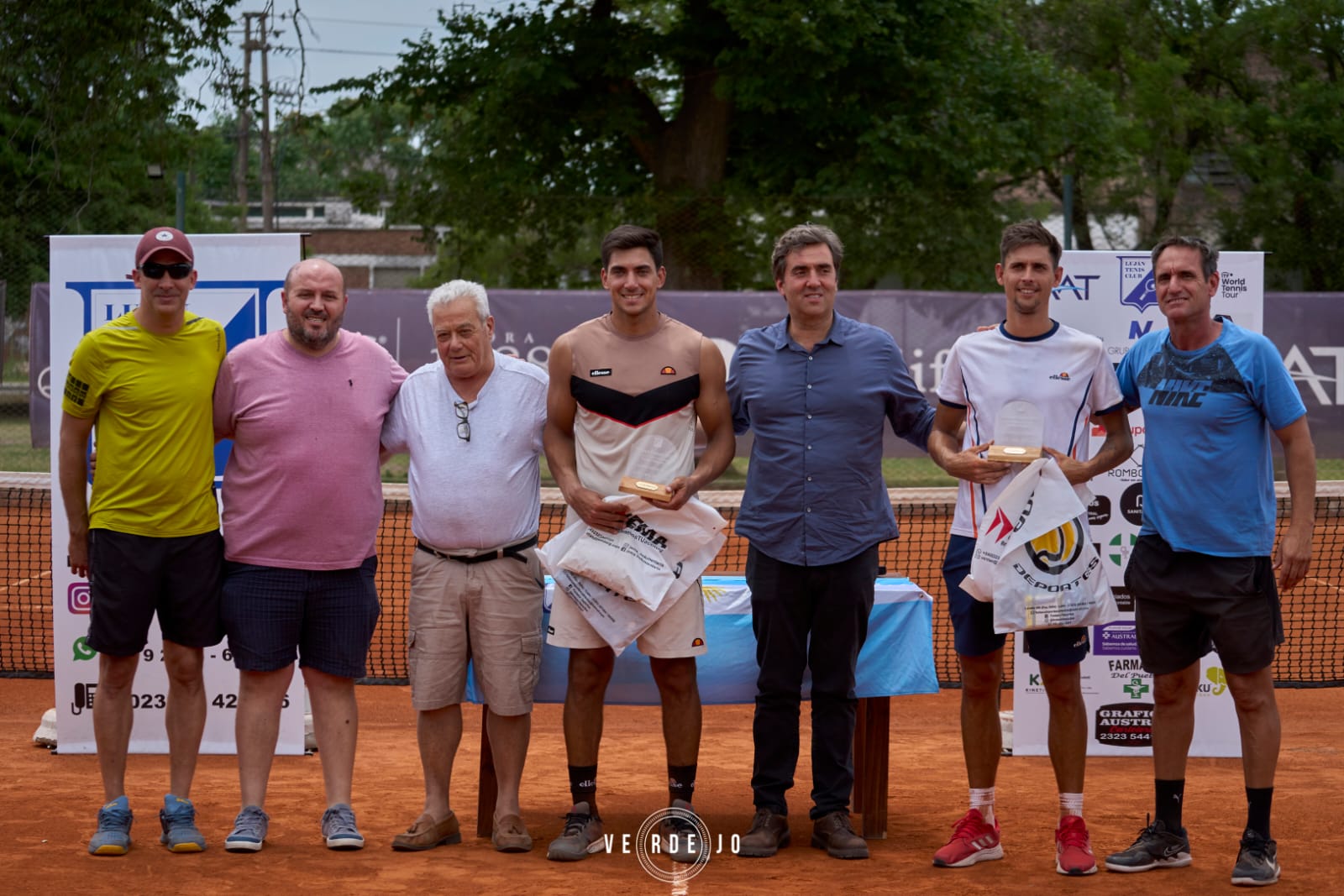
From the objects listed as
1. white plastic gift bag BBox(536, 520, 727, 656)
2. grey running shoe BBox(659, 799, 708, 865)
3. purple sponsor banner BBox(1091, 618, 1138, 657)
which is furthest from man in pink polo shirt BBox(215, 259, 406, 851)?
purple sponsor banner BBox(1091, 618, 1138, 657)

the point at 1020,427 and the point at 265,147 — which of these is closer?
the point at 1020,427

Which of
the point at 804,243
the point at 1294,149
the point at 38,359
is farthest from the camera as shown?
the point at 1294,149

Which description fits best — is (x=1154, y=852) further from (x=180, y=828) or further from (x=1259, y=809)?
(x=180, y=828)

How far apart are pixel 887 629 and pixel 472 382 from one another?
1.67 meters

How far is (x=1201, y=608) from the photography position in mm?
4637

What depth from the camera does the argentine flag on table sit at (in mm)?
5211

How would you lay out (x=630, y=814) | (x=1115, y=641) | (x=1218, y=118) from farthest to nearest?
(x=1218, y=118), (x=1115, y=641), (x=630, y=814)

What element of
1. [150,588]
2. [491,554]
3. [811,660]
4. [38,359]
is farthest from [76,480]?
[38,359]

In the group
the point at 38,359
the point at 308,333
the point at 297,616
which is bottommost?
the point at 297,616

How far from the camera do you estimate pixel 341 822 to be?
4895 mm

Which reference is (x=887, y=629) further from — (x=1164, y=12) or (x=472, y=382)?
(x=1164, y=12)

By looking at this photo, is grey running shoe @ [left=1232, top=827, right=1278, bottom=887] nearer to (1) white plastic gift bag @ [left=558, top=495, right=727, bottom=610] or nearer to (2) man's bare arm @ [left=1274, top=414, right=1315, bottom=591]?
(2) man's bare arm @ [left=1274, top=414, right=1315, bottom=591]

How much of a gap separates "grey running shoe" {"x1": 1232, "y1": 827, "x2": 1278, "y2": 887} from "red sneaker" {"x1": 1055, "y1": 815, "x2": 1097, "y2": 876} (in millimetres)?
427

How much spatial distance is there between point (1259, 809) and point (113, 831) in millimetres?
3611
